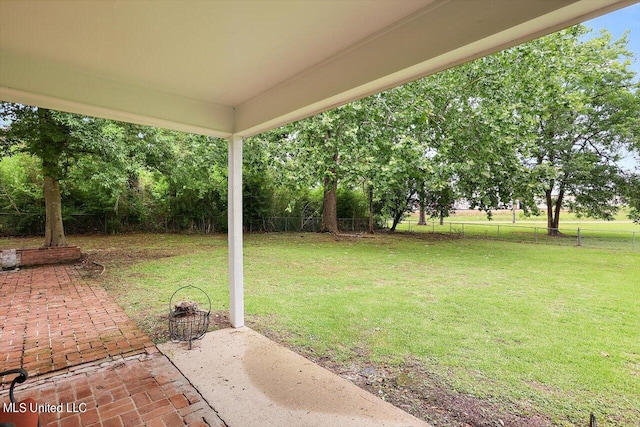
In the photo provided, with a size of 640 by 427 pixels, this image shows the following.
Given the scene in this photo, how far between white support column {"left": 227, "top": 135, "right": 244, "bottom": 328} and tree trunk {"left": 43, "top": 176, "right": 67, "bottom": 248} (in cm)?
635

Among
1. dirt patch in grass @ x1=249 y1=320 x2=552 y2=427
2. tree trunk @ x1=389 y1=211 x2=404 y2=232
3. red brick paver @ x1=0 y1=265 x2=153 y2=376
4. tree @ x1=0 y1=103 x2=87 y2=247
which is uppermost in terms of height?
tree @ x1=0 y1=103 x2=87 y2=247

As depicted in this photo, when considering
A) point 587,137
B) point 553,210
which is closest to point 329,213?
point 553,210

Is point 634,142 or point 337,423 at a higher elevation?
point 634,142

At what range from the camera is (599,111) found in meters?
11.1

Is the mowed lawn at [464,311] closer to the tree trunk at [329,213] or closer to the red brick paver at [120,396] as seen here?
the red brick paver at [120,396]

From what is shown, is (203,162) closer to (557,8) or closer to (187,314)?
(187,314)

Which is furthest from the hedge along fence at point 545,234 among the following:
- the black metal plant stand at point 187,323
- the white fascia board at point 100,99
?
the white fascia board at point 100,99

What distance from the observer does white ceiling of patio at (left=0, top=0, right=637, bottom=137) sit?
4.61ft

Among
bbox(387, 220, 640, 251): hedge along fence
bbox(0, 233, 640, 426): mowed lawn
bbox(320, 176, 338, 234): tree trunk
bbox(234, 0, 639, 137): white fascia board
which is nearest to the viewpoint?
bbox(234, 0, 639, 137): white fascia board

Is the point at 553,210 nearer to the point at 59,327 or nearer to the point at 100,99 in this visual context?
the point at 100,99

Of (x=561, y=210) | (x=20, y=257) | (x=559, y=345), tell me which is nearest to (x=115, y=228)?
(x=20, y=257)

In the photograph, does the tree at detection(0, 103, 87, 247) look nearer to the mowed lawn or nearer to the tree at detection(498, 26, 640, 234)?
the mowed lawn

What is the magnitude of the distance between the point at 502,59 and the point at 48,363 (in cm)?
727

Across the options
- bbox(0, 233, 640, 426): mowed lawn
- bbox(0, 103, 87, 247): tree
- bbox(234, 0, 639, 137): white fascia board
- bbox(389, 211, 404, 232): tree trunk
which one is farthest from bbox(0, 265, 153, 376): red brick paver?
bbox(389, 211, 404, 232): tree trunk
